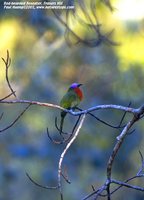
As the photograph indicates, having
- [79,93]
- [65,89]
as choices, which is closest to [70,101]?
[79,93]

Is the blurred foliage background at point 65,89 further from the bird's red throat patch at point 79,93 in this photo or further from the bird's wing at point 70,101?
the bird's wing at point 70,101

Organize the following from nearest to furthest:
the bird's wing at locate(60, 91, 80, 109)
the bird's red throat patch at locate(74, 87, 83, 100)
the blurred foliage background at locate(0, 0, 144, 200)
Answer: the bird's wing at locate(60, 91, 80, 109)
the bird's red throat patch at locate(74, 87, 83, 100)
the blurred foliage background at locate(0, 0, 144, 200)

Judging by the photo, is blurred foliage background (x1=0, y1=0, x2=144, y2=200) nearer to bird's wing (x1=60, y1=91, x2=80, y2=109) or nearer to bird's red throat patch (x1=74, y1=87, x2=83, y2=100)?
bird's red throat patch (x1=74, y1=87, x2=83, y2=100)

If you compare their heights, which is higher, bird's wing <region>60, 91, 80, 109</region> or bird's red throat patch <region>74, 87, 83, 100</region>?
bird's red throat patch <region>74, 87, 83, 100</region>

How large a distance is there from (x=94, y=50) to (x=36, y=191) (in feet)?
8.81

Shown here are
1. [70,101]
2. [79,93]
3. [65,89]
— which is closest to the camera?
[70,101]

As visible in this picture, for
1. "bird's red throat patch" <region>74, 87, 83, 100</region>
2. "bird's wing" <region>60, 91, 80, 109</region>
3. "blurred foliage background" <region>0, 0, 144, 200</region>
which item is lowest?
"bird's wing" <region>60, 91, 80, 109</region>

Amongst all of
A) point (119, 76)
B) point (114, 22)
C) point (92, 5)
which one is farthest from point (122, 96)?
point (92, 5)

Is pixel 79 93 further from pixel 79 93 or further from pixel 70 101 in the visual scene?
Answer: pixel 70 101

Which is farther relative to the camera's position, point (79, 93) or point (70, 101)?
point (79, 93)

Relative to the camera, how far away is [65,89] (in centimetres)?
1198

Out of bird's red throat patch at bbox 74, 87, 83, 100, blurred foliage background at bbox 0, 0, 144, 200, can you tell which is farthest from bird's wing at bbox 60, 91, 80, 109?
blurred foliage background at bbox 0, 0, 144, 200

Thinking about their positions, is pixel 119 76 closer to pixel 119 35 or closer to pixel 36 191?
pixel 119 35

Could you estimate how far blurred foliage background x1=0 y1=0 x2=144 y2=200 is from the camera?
1110cm
